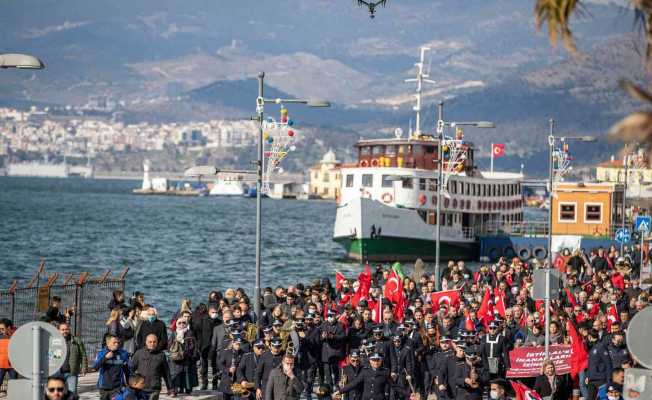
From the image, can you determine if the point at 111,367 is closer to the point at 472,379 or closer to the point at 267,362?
the point at 267,362

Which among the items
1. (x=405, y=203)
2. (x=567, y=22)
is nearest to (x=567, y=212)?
(x=405, y=203)

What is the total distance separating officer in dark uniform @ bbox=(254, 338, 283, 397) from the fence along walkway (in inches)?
249

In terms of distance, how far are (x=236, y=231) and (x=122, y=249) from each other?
123 feet

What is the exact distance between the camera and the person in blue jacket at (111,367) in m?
16.7

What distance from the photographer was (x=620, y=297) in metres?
27.1

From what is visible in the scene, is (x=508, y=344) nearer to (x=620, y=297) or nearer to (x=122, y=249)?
(x=620, y=297)

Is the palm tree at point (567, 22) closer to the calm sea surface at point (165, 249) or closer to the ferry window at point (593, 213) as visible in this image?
the calm sea surface at point (165, 249)

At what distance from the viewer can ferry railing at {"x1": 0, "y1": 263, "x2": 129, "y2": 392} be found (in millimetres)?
23578

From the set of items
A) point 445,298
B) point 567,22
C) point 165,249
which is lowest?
point 165,249

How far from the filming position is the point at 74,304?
81.0 ft

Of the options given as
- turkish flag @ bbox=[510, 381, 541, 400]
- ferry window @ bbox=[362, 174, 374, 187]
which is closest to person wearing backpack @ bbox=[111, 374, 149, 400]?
turkish flag @ bbox=[510, 381, 541, 400]

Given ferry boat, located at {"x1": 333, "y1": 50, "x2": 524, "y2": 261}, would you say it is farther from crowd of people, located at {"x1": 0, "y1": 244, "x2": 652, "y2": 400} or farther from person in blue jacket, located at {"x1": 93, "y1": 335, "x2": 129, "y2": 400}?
person in blue jacket, located at {"x1": 93, "y1": 335, "x2": 129, "y2": 400}

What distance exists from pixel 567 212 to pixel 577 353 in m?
56.2

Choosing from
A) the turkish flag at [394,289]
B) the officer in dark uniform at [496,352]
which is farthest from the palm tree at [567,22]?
the turkish flag at [394,289]
